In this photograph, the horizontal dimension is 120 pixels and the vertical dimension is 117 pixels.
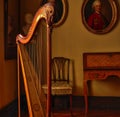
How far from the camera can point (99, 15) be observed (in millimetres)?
4746

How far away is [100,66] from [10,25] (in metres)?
1.67

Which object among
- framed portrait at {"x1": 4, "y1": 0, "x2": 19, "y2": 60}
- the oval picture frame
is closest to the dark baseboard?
framed portrait at {"x1": 4, "y1": 0, "x2": 19, "y2": 60}

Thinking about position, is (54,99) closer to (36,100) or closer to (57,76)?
(57,76)

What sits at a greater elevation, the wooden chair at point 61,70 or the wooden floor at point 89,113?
the wooden chair at point 61,70

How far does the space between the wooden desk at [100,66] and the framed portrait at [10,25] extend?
128cm

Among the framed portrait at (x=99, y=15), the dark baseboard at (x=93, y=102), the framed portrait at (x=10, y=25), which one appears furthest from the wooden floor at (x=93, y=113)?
the framed portrait at (x=99, y=15)

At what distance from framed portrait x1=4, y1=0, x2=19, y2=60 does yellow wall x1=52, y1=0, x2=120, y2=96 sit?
0.78m

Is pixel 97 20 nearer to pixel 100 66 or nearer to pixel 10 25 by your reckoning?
pixel 100 66

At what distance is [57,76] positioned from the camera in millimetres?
4855

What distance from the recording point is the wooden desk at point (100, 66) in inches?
165

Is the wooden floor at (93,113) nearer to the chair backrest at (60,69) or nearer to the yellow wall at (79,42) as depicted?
the yellow wall at (79,42)

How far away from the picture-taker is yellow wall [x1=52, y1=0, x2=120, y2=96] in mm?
4750

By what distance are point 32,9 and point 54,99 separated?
1784mm

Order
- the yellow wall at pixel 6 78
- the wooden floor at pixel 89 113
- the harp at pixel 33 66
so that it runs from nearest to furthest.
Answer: the harp at pixel 33 66 < the yellow wall at pixel 6 78 < the wooden floor at pixel 89 113
